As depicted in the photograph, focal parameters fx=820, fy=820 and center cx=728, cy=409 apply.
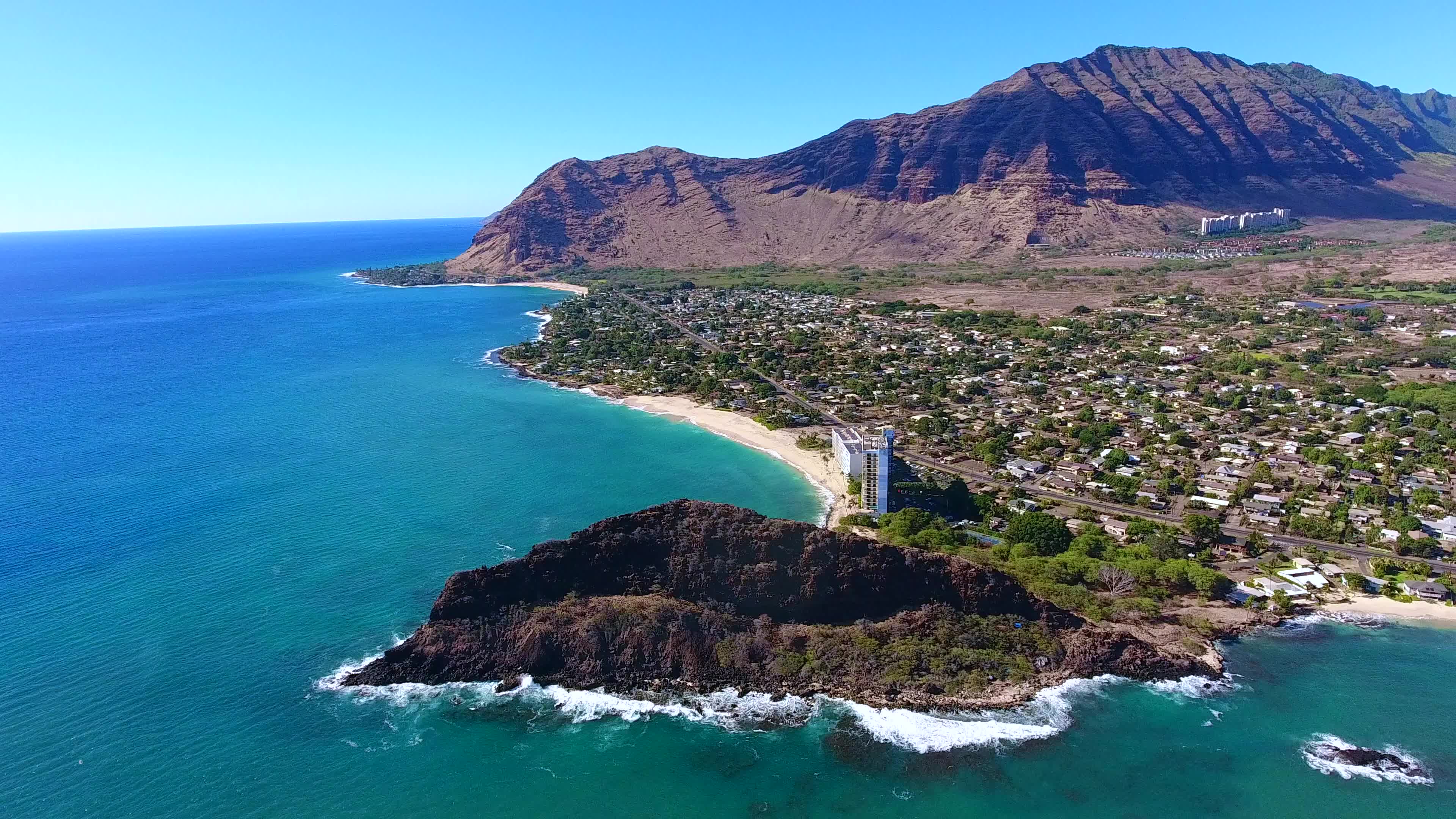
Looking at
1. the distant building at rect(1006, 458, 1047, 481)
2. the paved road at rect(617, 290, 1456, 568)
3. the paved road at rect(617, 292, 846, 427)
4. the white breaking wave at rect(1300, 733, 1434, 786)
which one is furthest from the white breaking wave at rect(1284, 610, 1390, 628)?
the paved road at rect(617, 292, 846, 427)

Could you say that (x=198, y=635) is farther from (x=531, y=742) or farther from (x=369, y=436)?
(x=369, y=436)

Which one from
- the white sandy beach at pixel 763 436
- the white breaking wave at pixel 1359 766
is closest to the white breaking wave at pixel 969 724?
the white breaking wave at pixel 1359 766

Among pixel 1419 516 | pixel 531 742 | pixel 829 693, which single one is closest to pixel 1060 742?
pixel 829 693

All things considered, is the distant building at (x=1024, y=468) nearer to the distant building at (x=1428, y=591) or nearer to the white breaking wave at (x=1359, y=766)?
the distant building at (x=1428, y=591)

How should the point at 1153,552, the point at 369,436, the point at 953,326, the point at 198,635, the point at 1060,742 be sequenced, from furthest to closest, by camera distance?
the point at 953,326
the point at 369,436
the point at 1153,552
the point at 198,635
the point at 1060,742

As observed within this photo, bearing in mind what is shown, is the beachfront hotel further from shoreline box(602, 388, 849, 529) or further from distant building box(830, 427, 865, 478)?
shoreline box(602, 388, 849, 529)

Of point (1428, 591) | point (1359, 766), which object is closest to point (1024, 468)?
point (1428, 591)

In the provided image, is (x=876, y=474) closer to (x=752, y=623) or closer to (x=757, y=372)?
(x=752, y=623)
